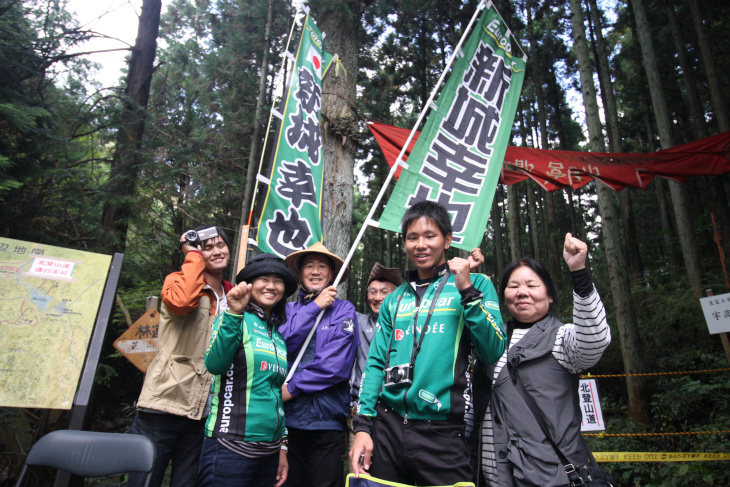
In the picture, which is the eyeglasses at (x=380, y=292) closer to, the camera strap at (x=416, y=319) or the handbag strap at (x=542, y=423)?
the camera strap at (x=416, y=319)

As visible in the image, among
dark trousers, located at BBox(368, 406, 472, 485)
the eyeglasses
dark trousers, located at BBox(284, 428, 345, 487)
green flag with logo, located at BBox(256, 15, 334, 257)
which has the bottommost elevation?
dark trousers, located at BBox(284, 428, 345, 487)

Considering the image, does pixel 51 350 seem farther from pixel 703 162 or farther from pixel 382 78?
pixel 382 78

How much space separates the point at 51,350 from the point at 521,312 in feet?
9.82

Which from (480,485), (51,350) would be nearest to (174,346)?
(51,350)

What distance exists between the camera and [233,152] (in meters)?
11.2

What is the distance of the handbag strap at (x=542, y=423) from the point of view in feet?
5.36

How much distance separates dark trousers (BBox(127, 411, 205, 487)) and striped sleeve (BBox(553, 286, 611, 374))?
213 cm

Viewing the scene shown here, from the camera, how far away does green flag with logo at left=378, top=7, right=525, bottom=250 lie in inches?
126

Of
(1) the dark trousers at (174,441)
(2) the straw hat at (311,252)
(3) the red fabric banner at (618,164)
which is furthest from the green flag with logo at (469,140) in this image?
(3) the red fabric banner at (618,164)

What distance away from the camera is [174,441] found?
2361mm

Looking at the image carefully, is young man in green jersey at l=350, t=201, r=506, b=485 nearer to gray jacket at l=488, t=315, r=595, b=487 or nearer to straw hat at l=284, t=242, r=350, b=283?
gray jacket at l=488, t=315, r=595, b=487

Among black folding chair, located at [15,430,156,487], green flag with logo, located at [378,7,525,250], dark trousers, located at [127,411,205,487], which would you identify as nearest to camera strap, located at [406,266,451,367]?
green flag with logo, located at [378,7,525,250]

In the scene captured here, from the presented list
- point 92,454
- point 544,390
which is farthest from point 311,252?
point 544,390

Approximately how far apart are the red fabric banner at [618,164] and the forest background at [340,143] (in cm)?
39
